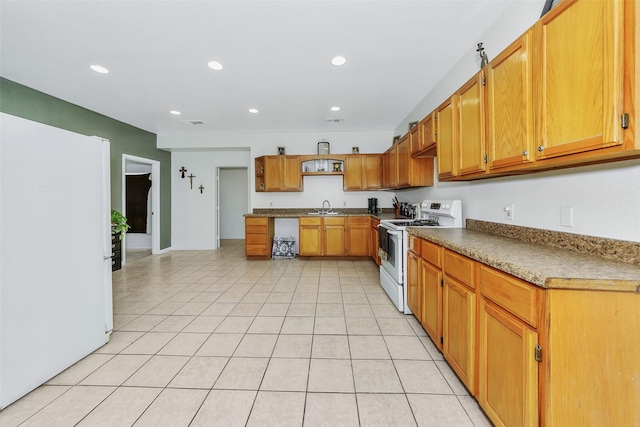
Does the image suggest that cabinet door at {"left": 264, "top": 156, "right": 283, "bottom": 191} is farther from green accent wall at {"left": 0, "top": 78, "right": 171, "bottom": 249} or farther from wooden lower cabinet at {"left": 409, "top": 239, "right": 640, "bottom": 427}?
wooden lower cabinet at {"left": 409, "top": 239, "right": 640, "bottom": 427}

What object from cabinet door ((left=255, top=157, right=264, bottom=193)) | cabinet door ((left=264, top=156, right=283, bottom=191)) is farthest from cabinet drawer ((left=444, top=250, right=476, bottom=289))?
cabinet door ((left=255, top=157, right=264, bottom=193))

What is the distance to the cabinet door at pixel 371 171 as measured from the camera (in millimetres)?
5512

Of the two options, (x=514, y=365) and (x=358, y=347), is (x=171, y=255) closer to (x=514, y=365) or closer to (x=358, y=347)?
(x=358, y=347)

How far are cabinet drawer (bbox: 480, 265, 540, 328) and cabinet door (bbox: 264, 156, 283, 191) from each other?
465cm

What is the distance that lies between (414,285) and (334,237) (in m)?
2.78

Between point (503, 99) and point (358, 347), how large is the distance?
2.02m

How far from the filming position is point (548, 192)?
1690 millimetres

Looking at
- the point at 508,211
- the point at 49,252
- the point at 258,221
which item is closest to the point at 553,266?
the point at 508,211

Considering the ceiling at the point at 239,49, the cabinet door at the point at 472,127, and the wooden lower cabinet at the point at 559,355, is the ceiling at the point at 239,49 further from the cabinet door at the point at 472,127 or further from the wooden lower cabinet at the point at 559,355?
the wooden lower cabinet at the point at 559,355

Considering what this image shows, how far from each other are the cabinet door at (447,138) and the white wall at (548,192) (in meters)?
0.35

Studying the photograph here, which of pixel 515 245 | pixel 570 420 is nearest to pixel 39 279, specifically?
pixel 570 420

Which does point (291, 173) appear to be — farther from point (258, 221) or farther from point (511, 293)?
point (511, 293)

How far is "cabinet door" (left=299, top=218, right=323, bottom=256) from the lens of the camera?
17.3ft

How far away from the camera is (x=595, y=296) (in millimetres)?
965
